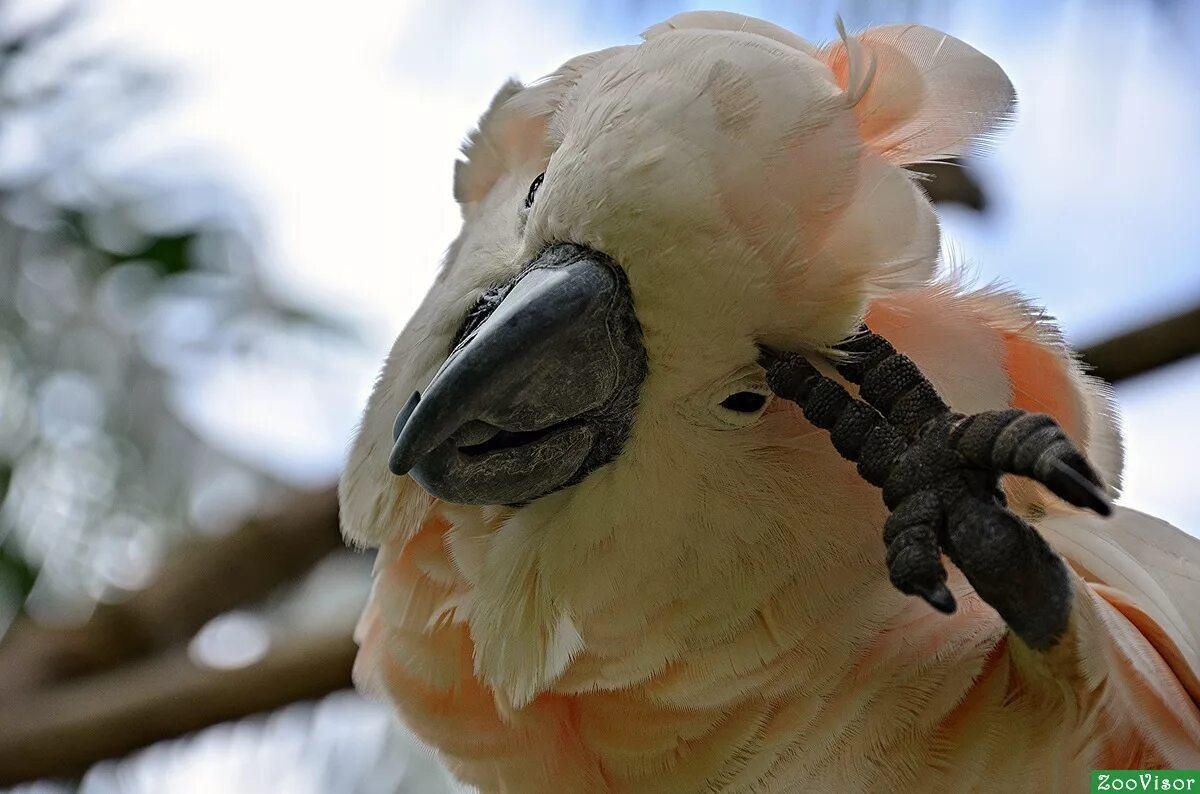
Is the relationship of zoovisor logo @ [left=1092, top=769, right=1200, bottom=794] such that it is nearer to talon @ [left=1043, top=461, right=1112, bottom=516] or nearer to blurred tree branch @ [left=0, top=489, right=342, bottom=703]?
talon @ [left=1043, top=461, right=1112, bottom=516]

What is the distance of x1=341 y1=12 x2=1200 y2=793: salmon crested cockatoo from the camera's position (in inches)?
46.9

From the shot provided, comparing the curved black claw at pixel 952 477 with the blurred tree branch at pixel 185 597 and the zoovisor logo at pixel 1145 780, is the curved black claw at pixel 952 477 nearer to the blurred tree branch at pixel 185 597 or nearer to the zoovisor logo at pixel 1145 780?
the zoovisor logo at pixel 1145 780

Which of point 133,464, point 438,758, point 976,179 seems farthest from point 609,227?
point 133,464

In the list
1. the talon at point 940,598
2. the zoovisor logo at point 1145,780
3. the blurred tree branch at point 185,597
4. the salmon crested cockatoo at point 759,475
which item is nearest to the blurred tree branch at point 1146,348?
the salmon crested cockatoo at point 759,475

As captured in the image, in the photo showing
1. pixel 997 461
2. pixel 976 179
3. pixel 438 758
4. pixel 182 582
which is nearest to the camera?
pixel 997 461

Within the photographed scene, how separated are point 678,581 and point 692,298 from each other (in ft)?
1.11

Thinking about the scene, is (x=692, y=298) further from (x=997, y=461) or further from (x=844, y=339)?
(x=997, y=461)

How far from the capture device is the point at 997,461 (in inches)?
41.7

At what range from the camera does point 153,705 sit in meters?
2.83

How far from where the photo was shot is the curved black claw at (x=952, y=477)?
1.02m

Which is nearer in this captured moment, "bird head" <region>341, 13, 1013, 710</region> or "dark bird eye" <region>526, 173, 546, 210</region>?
"bird head" <region>341, 13, 1013, 710</region>

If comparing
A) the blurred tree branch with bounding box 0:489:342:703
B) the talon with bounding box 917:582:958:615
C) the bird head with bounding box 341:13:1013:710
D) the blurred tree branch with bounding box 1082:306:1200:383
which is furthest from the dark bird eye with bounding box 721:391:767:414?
the blurred tree branch with bounding box 0:489:342:703

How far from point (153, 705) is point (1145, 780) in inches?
91.3

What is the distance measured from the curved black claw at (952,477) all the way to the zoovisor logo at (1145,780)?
0.24 m
